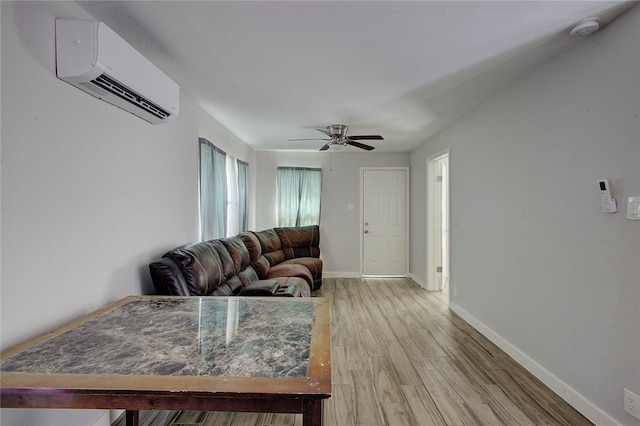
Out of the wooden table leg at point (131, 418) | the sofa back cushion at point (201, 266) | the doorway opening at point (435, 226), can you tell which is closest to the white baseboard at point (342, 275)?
the doorway opening at point (435, 226)

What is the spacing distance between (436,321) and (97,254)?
3341 millimetres

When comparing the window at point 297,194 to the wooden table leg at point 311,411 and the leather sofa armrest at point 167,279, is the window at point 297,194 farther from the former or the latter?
the wooden table leg at point 311,411

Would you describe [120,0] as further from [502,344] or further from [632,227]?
[502,344]

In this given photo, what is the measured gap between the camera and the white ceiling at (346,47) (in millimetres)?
1575

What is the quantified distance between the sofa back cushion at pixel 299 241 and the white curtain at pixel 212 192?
1476 millimetres

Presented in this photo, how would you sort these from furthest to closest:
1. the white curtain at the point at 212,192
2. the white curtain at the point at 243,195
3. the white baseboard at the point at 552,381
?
1. the white curtain at the point at 243,195
2. the white curtain at the point at 212,192
3. the white baseboard at the point at 552,381

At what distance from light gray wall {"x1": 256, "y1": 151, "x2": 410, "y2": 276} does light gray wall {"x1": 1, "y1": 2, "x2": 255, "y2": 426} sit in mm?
3462

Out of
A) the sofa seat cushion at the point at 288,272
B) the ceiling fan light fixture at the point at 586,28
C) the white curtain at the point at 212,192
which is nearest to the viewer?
the ceiling fan light fixture at the point at 586,28

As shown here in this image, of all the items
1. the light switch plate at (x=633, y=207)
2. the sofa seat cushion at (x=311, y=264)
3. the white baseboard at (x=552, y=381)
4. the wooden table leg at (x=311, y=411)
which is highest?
the light switch plate at (x=633, y=207)

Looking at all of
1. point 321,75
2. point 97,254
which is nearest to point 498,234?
point 321,75

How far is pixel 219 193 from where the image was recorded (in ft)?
11.9

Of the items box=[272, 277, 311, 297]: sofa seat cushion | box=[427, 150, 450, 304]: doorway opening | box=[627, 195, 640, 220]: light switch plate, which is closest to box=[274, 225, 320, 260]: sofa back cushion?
box=[272, 277, 311, 297]: sofa seat cushion

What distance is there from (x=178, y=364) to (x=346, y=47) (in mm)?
1942

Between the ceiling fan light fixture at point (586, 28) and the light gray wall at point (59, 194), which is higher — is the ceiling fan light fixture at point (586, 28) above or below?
above
